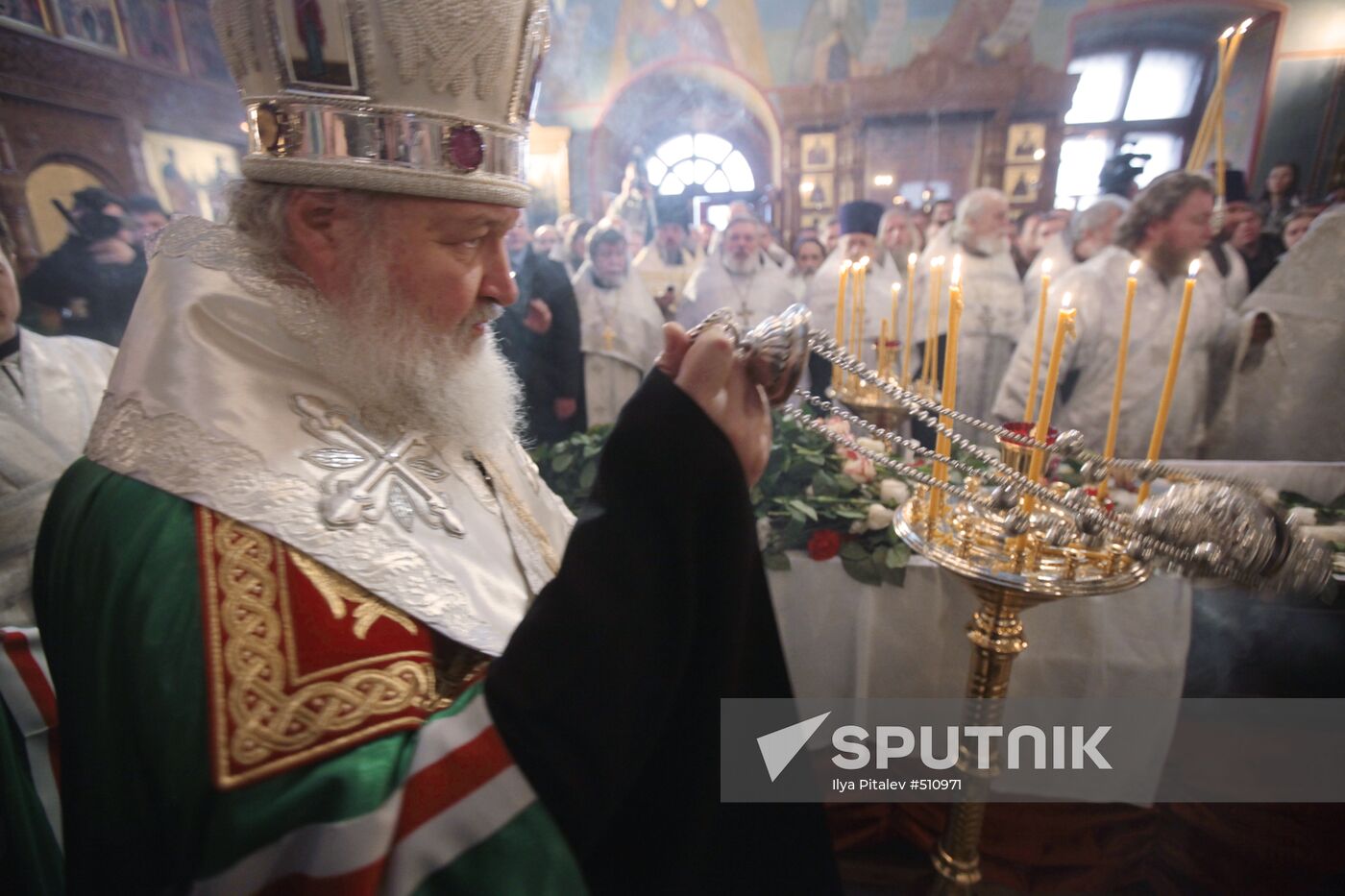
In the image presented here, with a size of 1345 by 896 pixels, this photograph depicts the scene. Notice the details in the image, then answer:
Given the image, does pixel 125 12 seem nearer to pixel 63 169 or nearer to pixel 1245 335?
pixel 63 169

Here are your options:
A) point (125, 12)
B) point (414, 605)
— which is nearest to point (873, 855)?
point (414, 605)

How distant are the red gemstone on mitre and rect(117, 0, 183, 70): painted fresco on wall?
108 inches

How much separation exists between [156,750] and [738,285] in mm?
4007

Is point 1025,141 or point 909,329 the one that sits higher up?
point 1025,141

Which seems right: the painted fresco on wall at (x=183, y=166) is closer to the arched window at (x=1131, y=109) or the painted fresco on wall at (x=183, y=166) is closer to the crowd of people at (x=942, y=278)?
the crowd of people at (x=942, y=278)

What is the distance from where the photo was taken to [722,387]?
2.71ft

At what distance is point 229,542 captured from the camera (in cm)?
79

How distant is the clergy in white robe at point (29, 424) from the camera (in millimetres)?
1691

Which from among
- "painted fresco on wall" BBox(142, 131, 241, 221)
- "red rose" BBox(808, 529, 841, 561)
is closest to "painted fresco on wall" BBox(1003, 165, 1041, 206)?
"red rose" BBox(808, 529, 841, 561)

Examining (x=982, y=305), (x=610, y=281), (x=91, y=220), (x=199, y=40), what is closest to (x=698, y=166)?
(x=610, y=281)

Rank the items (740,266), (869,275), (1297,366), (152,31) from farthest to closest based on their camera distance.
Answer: (740,266) → (869,275) → (1297,366) → (152,31)

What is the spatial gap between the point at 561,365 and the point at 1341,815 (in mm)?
4312

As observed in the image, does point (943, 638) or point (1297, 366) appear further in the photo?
point (1297, 366)

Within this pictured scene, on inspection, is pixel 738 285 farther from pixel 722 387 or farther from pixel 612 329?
pixel 722 387
